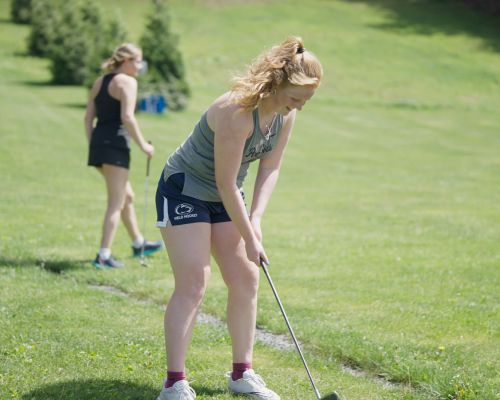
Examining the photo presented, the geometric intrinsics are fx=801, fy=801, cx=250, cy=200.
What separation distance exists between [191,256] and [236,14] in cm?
4454

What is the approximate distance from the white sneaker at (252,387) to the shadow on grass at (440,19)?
136 feet

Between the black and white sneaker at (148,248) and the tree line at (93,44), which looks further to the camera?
the tree line at (93,44)

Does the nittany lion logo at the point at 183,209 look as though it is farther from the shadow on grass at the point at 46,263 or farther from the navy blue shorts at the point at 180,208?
the shadow on grass at the point at 46,263

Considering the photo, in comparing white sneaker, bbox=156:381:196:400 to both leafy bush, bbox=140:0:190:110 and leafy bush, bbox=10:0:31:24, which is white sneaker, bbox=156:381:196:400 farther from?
leafy bush, bbox=10:0:31:24

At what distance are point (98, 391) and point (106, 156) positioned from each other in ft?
12.3

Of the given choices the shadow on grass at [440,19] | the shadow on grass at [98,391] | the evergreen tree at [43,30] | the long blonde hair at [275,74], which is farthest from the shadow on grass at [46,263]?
the shadow on grass at [440,19]

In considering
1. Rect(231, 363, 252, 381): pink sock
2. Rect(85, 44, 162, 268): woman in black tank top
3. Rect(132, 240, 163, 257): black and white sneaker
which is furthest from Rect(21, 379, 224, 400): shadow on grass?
Rect(132, 240, 163, 257): black and white sneaker

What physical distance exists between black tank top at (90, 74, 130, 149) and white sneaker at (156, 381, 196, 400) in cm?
411

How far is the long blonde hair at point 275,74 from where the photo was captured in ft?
14.1

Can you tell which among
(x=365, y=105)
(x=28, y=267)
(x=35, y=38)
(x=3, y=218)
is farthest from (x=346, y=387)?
(x=35, y=38)

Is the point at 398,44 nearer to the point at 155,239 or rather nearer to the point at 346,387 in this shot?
the point at 155,239

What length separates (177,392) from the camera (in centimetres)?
455

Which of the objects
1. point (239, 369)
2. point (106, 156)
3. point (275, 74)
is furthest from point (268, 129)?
point (106, 156)

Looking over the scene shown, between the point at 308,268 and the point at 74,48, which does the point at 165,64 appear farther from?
the point at 308,268
